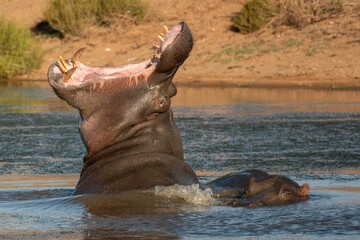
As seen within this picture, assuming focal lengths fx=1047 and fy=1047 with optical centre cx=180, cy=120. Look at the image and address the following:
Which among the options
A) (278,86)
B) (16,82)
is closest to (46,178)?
(278,86)

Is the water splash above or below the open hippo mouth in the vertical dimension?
below

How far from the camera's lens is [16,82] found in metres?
27.1

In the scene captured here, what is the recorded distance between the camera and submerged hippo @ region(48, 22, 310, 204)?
6.61m

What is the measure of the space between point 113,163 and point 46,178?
223 centimetres

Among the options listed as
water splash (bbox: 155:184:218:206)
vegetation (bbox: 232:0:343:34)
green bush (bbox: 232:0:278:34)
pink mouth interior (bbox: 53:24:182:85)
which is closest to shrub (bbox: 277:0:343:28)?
vegetation (bbox: 232:0:343:34)

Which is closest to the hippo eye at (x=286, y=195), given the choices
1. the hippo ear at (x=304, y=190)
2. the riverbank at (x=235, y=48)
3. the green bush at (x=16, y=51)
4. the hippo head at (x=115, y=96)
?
the hippo ear at (x=304, y=190)

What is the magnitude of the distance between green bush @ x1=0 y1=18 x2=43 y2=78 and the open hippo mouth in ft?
68.6

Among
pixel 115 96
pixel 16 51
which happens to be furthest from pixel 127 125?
pixel 16 51

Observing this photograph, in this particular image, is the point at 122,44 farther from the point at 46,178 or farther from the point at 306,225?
the point at 306,225

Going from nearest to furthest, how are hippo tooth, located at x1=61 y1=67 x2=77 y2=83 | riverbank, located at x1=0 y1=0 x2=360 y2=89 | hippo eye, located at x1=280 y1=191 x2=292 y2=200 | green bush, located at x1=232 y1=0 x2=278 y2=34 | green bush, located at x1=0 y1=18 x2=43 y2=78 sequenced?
hippo eye, located at x1=280 y1=191 x2=292 y2=200, hippo tooth, located at x1=61 y1=67 x2=77 y2=83, riverbank, located at x1=0 y1=0 x2=360 y2=89, green bush, located at x1=232 y1=0 x2=278 y2=34, green bush, located at x1=0 y1=18 x2=43 y2=78

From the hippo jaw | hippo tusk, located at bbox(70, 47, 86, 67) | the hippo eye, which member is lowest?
the hippo eye

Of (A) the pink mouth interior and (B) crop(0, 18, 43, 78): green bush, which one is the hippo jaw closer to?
(A) the pink mouth interior

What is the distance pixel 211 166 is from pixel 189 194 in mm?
3118

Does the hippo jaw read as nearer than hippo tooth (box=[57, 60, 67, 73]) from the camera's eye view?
Yes
